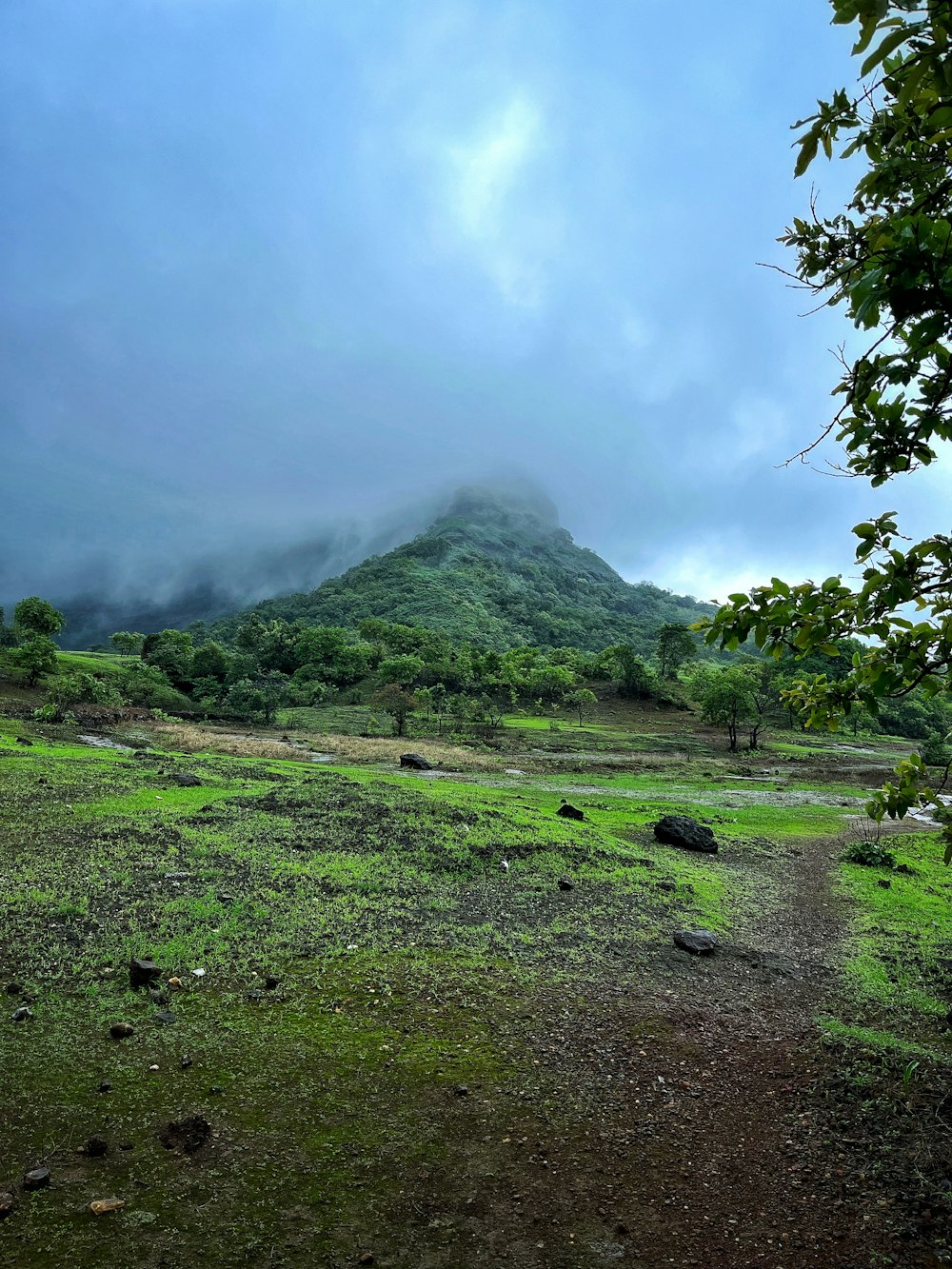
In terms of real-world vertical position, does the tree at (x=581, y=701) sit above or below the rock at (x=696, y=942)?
above

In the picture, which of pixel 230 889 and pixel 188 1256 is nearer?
pixel 188 1256

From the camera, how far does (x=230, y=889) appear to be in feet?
32.2

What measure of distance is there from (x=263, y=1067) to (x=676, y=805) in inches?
960

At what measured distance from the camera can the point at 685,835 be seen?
18.1 meters

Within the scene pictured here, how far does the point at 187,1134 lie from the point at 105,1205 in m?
0.75

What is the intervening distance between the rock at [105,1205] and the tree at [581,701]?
71178 mm

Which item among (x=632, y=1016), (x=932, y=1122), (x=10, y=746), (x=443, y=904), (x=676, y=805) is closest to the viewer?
(x=932, y=1122)

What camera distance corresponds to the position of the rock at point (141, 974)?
6684 millimetres

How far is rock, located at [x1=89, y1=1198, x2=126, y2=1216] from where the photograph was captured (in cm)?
397

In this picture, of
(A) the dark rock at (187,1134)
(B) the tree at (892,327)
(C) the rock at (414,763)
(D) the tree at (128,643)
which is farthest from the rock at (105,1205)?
(D) the tree at (128,643)

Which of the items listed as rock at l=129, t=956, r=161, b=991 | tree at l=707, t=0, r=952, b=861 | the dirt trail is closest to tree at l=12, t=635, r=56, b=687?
rock at l=129, t=956, r=161, b=991

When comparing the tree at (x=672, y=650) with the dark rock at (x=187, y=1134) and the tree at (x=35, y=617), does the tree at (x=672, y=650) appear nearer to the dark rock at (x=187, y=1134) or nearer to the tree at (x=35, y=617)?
the tree at (x=35, y=617)

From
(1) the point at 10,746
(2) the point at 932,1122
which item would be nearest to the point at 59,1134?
(2) the point at 932,1122

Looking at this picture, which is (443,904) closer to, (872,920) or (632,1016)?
(632,1016)
